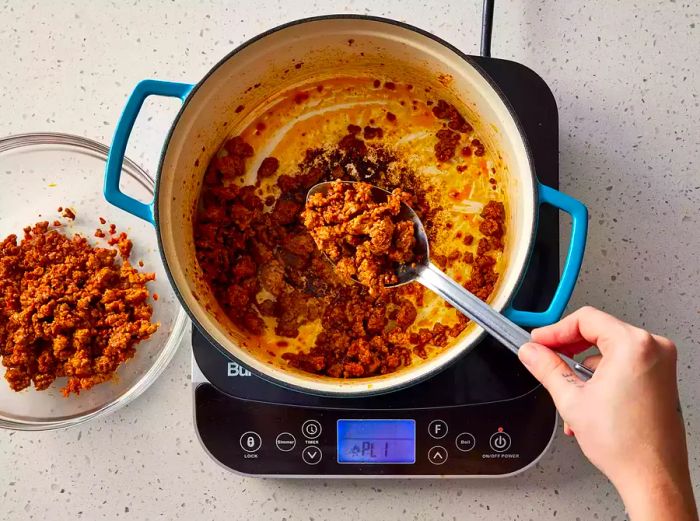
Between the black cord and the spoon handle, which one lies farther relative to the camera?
the black cord

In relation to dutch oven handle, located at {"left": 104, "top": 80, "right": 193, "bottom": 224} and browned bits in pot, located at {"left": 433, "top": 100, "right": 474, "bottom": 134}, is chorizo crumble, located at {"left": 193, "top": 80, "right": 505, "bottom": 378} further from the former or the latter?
dutch oven handle, located at {"left": 104, "top": 80, "right": 193, "bottom": 224}

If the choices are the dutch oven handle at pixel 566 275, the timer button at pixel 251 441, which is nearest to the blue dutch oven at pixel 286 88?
the dutch oven handle at pixel 566 275

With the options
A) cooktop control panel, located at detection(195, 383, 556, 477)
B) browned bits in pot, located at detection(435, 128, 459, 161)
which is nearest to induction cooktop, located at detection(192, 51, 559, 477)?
cooktop control panel, located at detection(195, 383, 556, 477)

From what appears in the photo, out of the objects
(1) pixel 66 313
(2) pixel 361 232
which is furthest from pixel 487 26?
(1) pixel 66 313

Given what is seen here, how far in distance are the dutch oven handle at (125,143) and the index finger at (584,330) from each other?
473 mm

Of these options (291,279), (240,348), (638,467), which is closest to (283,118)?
(291,279)

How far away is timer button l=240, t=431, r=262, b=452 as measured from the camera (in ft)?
2.83

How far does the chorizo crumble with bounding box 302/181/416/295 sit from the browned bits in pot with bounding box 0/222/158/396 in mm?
263

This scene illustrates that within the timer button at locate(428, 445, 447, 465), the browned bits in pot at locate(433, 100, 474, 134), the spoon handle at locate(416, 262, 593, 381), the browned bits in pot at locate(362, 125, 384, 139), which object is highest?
the browned bits in pot at locate(433, 100, 474, 134)

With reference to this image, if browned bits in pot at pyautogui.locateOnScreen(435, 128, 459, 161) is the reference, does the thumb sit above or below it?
below

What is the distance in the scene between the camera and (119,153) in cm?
76

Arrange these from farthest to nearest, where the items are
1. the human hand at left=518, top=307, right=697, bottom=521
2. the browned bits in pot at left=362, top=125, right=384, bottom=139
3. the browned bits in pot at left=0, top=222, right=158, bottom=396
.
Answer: the browned bits in pot at left=362, top=125, right=384, bottom=139
the browned bits in pot at left=0, top=222, right=158, bottom=396
the human hand at left=518, top=307, right=697, bottom=521

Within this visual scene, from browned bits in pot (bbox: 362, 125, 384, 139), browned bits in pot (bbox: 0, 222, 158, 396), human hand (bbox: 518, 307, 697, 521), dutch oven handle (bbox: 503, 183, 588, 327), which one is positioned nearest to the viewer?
human hand (bbox: 518, 307, 697, 521)

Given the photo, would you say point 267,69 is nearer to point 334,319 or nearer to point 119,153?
point 119,153
